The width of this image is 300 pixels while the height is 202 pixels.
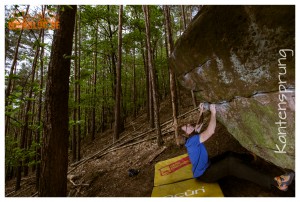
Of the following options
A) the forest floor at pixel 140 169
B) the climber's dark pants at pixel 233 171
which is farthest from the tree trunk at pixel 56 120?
the climber's dark pants at pixel 233 171

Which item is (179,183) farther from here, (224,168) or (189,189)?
(224,168)

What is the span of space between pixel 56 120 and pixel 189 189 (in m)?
2.78

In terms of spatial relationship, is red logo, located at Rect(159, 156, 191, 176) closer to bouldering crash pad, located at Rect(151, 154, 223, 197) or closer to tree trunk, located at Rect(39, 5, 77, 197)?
bouldering crash pad, located at Rect(151, 154, 223, 197)

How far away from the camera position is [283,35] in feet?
8.78

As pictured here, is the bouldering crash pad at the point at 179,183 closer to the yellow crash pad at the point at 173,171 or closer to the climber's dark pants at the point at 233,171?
the yellow crash pad at the point at 173,171

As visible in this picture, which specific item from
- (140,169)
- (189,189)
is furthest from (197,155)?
(140,169)

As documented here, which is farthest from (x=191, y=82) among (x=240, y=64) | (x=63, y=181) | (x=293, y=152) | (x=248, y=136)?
(x=63, y=181)

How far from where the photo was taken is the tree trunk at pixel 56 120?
3281 mm

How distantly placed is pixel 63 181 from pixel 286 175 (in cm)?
370

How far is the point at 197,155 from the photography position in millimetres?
3666

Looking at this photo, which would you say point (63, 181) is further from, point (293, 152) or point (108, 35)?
point (108, 35)

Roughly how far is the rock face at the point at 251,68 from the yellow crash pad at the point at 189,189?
111 cm
